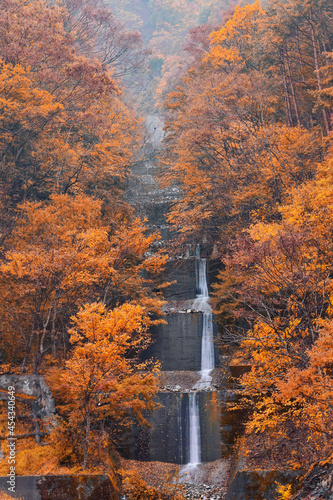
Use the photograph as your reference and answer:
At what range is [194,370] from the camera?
60.0 feet

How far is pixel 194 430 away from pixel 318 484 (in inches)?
279

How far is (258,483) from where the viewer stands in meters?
10.3

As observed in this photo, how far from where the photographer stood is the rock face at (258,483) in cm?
1001

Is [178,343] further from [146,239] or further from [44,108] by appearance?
[44,108]

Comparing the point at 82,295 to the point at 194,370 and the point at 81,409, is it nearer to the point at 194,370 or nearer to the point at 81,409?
the point at 81,409

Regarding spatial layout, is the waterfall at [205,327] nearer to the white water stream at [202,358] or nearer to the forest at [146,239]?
the white water stream at [202,358]

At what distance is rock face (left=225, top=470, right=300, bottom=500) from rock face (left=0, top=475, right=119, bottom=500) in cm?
352

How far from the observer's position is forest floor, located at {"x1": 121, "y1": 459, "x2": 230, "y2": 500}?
490 inches

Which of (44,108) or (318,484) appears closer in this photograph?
(318,484)

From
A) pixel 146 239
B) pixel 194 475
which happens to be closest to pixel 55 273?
pixel 146 239

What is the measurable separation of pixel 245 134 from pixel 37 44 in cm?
1120

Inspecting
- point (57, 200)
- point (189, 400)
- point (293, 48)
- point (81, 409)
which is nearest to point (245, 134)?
point (293, 48)

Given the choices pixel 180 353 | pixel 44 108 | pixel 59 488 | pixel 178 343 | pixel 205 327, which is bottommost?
pixel 59 488

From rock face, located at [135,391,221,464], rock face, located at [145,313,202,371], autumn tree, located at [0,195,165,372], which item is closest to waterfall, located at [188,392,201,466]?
rock face, located at [135,391,221,464]
